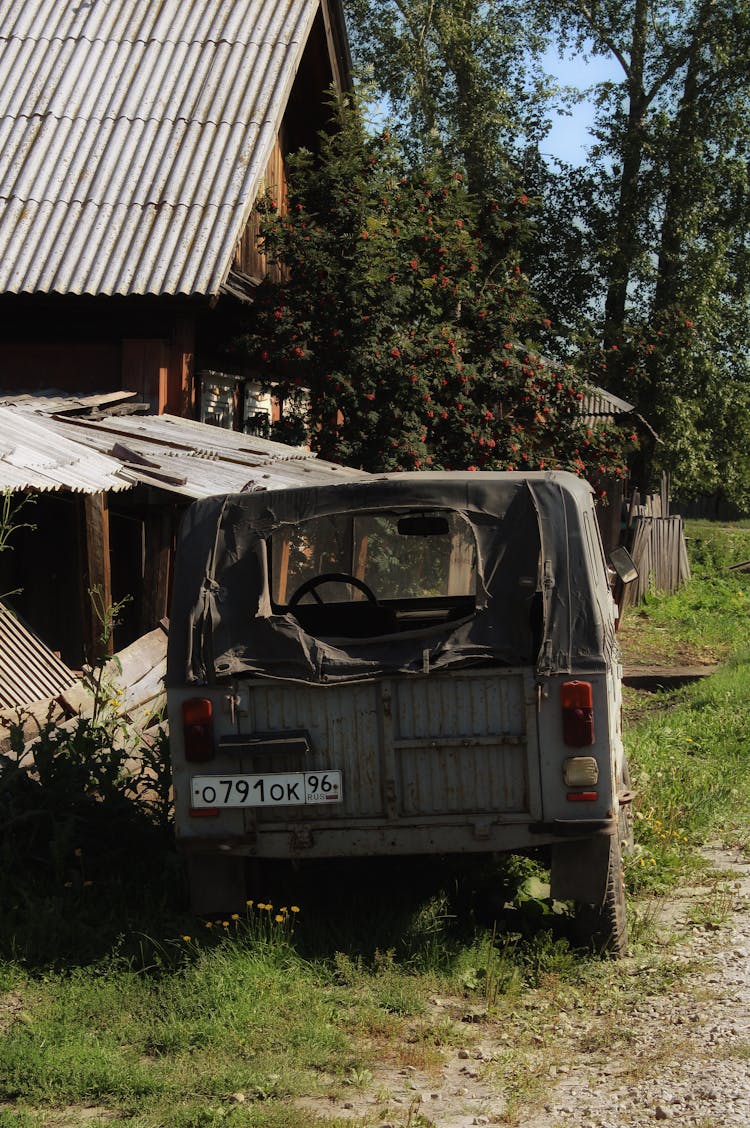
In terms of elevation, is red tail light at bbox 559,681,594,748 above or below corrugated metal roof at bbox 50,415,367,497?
below

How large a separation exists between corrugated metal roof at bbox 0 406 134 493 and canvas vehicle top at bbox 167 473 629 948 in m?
2.83

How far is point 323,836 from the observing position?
491 centimetres

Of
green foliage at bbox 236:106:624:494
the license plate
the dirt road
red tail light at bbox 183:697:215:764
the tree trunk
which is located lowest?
the dirt road

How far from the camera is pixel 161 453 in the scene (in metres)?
10.3

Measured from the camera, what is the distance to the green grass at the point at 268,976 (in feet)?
12.9

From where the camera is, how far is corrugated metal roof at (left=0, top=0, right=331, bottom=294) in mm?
12820

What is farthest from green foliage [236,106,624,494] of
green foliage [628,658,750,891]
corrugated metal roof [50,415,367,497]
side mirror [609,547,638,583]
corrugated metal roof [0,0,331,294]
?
side mirror [609,547,638,583]

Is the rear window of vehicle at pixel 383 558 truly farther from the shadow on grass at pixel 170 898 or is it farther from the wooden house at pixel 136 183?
the shadow on grass at pixel 170 898

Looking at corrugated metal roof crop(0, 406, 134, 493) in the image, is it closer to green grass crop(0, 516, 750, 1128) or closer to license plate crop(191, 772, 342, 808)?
green grass crop(0, 516, 750, 1128)

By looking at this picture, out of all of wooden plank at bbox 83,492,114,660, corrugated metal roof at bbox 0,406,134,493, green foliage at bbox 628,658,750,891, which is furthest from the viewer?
wooden plank at bbox 83,492,114,660

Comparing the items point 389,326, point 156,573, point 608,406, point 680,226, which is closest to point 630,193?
point 680,226

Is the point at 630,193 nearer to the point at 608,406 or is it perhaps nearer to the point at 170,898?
the point at 608,406

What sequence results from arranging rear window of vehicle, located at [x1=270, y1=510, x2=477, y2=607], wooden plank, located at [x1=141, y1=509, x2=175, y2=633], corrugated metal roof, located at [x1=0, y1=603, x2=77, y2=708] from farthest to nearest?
rear window of vehicle, located at [x1=270, y1=510, x2=477, y2=607], wooden plank, located at [x1=141, y1=509, x2=175, y2=633], corrugated metal roof, located at [x1=0, y1=603, x2=77, y2=708]

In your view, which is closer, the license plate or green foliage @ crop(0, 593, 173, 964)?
the license plate
